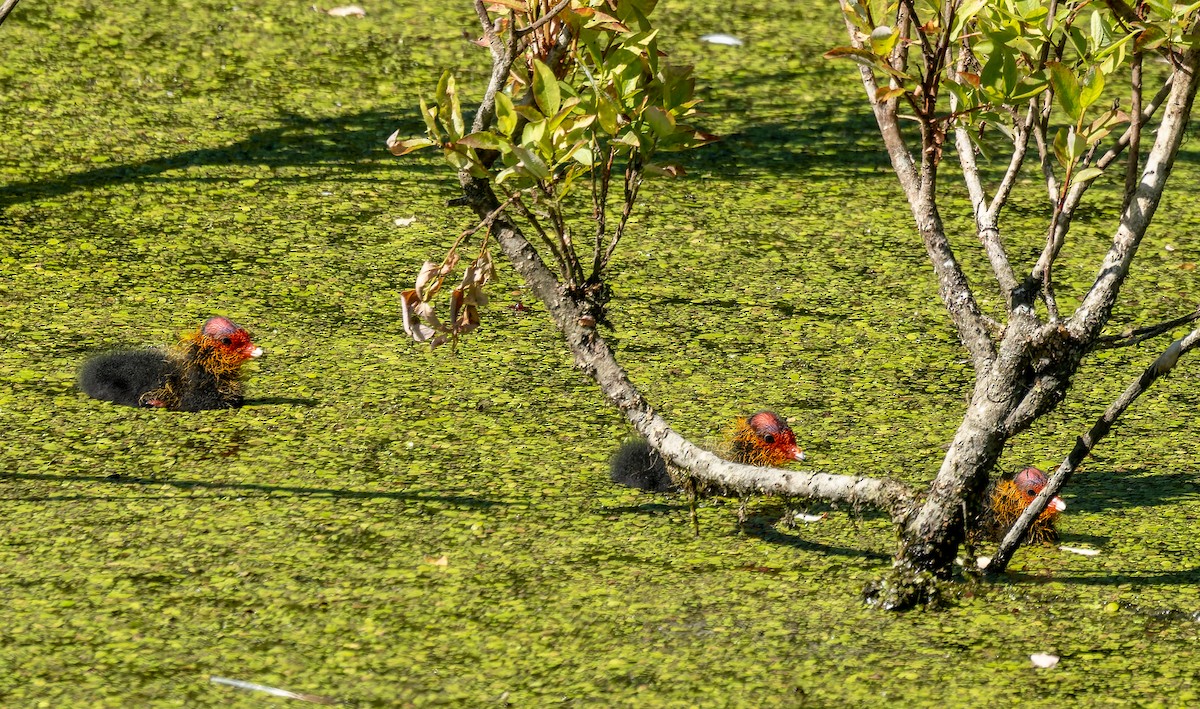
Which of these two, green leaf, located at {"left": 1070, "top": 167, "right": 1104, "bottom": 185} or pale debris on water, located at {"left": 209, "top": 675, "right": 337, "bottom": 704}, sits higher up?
green leaf, located at {"left": 1070, "top": 167, "right": 1104, "bottom": 185}

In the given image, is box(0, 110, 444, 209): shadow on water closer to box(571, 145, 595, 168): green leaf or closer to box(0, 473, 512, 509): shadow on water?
box(0, 473, 512, 509): shadow on water

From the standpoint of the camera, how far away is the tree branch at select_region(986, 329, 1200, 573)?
1.96 metres

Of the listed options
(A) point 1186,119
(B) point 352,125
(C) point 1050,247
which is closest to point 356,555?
Answer: (C) point 1050,247

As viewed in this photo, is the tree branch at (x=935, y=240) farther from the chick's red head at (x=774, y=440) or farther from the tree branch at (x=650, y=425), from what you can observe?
the chick's red head at (x=774, y=440)

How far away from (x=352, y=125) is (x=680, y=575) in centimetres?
237

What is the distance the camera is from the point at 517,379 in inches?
115

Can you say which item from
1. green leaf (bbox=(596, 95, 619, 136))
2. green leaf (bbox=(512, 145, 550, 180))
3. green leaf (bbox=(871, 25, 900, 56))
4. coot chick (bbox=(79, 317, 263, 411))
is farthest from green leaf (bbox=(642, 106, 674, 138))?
coot chick (bbox=(79, 317, 263, 411))

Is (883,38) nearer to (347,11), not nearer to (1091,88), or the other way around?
(1091,88)

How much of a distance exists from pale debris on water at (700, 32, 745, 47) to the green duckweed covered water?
0.21 feet

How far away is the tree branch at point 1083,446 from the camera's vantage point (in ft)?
6.44

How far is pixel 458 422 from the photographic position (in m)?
2.73

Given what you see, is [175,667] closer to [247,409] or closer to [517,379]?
[247,409]

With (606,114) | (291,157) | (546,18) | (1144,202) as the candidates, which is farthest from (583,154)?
(291,157)

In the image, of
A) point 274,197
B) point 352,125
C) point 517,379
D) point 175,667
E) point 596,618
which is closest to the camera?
point 175,667
